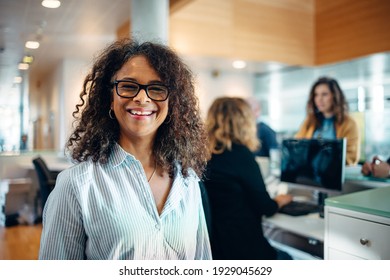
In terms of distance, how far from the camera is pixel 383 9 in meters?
2.46

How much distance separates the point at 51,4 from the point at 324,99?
1437 mm

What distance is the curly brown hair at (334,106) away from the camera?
1.77 m

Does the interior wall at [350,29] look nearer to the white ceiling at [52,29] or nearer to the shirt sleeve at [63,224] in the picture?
the white ceiling at [52,29]

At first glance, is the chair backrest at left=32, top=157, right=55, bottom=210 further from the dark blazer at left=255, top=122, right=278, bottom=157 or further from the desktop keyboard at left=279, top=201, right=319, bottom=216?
the dark blazer at left=255, top=122, right=278, bottom=157

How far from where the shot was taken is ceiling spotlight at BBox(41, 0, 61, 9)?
123cm

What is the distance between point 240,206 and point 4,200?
2.79ft

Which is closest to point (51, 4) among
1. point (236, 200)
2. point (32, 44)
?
point (32, 44)

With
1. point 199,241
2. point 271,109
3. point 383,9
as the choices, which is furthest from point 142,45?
point 271,109

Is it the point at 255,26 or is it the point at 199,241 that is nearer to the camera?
the point at 199,241

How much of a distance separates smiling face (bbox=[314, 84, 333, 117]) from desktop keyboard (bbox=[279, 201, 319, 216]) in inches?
21.8

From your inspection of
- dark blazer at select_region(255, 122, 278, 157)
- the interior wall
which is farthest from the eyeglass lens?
the interior wall

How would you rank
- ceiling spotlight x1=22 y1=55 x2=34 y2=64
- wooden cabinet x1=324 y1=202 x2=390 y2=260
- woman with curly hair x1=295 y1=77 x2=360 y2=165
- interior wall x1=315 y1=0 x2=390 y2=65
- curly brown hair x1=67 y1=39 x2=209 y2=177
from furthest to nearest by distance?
interior wall x1=315 y1=0 x2=390 y2=65, woman with curly hair x1=295 y1=77 x2=360 y2=165, ceiling spotlight x1=22 y1=55 x2=34 y2=64, wooden cabinet x1=324 y1=202 x2=390 y2=260, curly brown hair x1=67 y1=39 x2=209 y2=177
